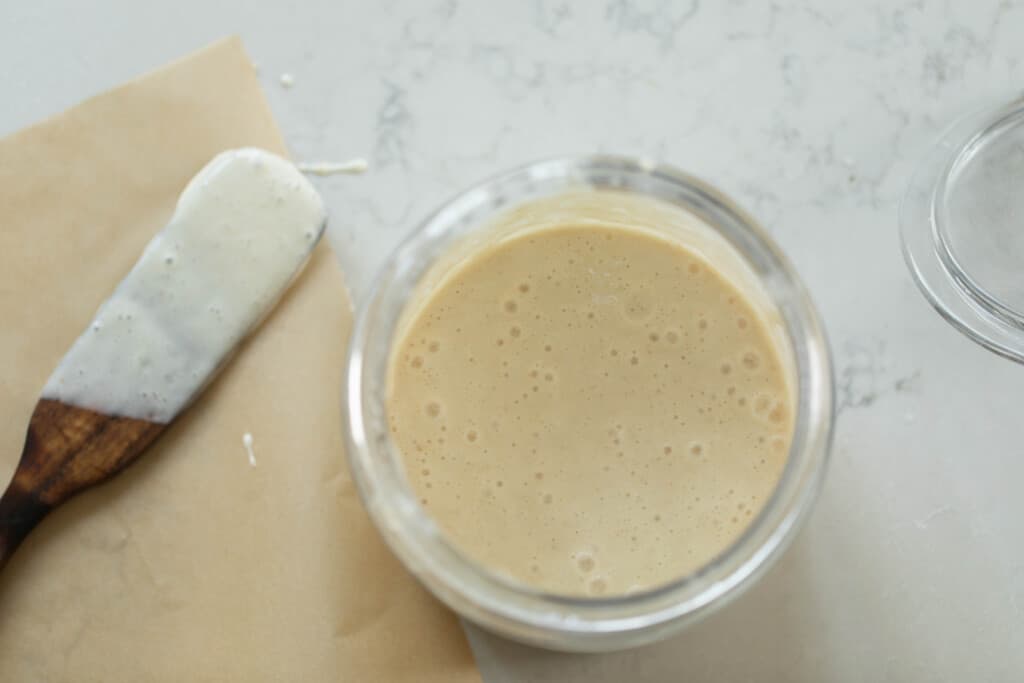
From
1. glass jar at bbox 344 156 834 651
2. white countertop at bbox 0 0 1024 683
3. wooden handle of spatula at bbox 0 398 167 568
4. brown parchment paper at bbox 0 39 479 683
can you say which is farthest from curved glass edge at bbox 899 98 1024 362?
wooden handle of spatula at bbox 0 398 167 568

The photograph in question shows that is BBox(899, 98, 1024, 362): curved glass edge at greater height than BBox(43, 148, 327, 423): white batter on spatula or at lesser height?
lesser

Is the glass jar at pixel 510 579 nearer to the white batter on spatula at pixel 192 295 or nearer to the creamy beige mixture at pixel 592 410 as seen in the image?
the creamy beige mixture at pixel 592 410

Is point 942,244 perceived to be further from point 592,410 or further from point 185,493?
point 185,493

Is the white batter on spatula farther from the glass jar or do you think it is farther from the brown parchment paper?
the glass jar

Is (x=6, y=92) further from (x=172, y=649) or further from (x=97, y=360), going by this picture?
(x=172, y=649)

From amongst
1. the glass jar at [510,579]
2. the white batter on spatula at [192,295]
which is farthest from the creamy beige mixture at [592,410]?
the white batter on spatula at [192,295]

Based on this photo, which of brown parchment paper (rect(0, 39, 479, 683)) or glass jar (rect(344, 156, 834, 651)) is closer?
glass jar (rect(344, 156, 834, 651))

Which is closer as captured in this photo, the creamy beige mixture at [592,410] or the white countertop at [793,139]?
the creamy beige mixture at [592,410]
